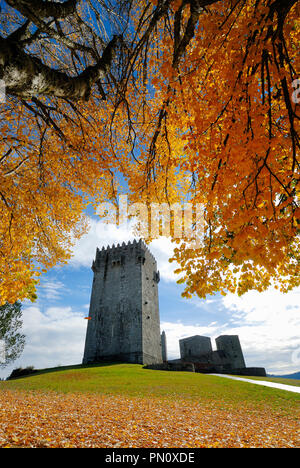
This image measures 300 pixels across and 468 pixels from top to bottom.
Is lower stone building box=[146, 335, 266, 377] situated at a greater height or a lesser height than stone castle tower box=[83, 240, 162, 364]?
lesser

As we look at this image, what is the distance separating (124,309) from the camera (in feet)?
100.0

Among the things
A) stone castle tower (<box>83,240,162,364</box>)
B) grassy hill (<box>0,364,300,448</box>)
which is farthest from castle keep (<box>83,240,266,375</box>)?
grassy hill (<box>0,364,300,448</box>)

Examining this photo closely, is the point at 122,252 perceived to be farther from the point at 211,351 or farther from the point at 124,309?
the point at 211,351

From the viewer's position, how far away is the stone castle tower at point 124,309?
93.2 feet

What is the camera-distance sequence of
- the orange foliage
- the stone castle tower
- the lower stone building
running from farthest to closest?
the lower stone building, the stone castle tower, the orange foliage

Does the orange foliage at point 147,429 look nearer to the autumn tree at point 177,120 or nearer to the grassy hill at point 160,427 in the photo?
the grassy hill at point 160,427

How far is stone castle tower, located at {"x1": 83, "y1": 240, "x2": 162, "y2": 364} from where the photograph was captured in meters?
28.4

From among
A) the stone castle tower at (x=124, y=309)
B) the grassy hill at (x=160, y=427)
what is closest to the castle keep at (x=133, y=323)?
the stone castle tower at (x=124, y=309)

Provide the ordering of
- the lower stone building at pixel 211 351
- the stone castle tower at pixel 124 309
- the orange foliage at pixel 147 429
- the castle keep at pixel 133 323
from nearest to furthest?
the orange foliage at pixel 147 429 < the castle keep at pixel 133 323 < the stone castle tower at pixel 124 309 < the lower stone building at pixel 211 351

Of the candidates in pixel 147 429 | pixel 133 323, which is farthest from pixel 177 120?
pixel 133 323

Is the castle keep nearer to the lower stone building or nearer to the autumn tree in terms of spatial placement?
the lower stone building

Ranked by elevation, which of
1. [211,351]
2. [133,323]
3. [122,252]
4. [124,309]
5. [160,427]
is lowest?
[160,427]
